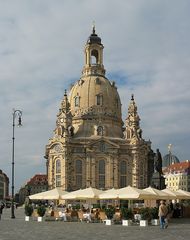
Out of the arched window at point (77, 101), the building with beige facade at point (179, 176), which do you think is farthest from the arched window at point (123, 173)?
the building with beige facade at point (179, 176)

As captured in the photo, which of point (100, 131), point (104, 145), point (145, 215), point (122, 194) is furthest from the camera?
point (100, 131)

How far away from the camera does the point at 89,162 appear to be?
114 meters

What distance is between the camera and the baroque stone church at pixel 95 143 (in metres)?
113

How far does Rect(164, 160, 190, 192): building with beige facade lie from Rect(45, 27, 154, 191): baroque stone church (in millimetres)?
35130

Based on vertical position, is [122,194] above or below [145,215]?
above

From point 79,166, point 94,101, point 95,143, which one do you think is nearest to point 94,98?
point 94,101

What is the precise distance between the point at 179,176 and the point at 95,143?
55.3 metres

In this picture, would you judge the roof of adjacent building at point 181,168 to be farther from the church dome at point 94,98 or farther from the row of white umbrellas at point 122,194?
the row of white umbrellas at point 122,194

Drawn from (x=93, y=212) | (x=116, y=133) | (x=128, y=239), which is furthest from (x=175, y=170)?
(x=128, y=239)

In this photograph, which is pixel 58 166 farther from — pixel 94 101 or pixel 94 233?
pixel 94 233

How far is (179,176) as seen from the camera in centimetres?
16162

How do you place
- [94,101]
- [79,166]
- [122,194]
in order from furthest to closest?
1. [94,101]
2. [79,166]
3. [122,194]

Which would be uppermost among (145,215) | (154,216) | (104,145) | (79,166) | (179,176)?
(104,145)

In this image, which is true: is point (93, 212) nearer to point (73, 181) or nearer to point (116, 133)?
point (73, 181)
